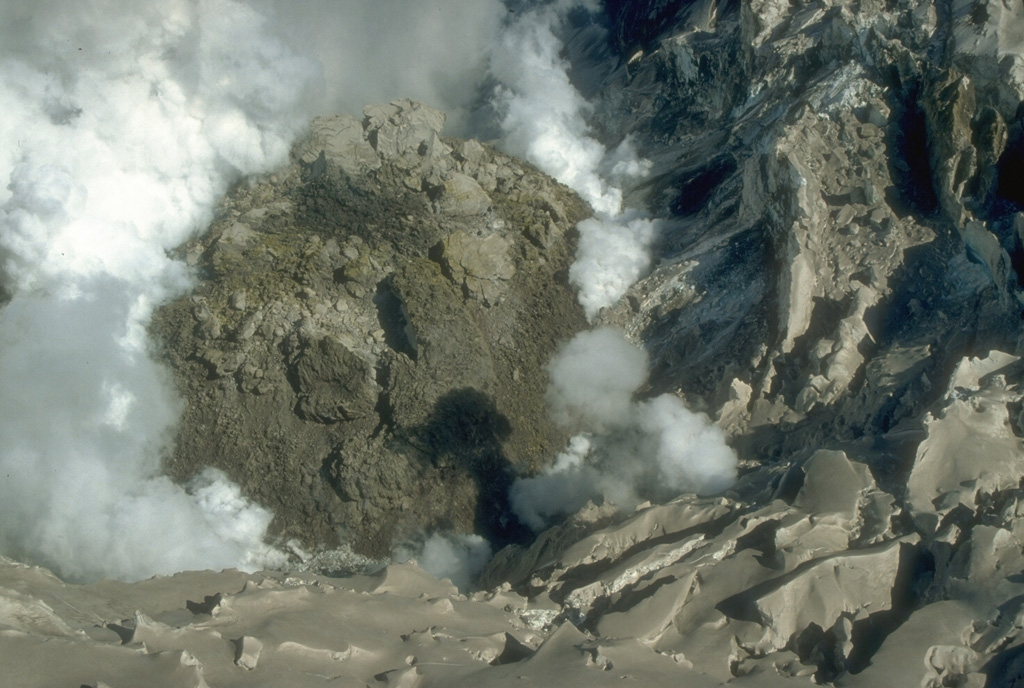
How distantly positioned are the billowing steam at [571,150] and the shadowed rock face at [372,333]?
23.8 inches

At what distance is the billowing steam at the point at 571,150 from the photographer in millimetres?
13836

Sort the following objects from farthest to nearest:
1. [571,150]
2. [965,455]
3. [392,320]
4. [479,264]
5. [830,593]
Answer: [571,150] < [479,264] < [392,320] < [965,455] < [830,593]

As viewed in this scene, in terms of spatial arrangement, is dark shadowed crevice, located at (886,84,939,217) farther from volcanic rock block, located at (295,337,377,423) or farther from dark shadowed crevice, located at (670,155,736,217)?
volcanic rock block, located at (295,337,377,423)

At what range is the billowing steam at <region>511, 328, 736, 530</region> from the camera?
31.4ft

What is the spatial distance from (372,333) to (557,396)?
289cm

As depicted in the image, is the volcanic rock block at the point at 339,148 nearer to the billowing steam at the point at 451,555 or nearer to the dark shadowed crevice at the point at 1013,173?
the billowing steam at the point at 451,555

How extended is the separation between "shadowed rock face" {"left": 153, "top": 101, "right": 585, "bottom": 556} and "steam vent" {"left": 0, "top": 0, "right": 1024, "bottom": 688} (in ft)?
0.17

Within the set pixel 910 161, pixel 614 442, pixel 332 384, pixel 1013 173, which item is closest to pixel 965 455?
pixel 1013 173

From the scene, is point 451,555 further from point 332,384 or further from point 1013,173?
point 1013,173

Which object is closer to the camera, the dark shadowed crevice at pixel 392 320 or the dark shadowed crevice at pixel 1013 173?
the dark shadowed crevice at pixel 1013 173

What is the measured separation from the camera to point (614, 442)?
11.1 meters

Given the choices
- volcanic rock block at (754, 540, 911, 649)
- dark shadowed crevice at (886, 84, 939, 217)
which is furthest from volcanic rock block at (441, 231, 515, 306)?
volcanic rock block at (754, 540, 911, 649)

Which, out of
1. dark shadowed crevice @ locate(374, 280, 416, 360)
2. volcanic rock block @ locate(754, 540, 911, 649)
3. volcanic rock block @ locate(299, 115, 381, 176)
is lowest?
volcanic rock block @ locate(754, 540, 911, 649)

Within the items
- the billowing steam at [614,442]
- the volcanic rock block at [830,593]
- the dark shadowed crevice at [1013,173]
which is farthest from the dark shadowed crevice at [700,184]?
the volcanic rock block at [830,593]
